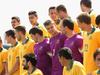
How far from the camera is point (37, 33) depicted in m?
11.3

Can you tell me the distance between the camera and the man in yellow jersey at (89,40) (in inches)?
393

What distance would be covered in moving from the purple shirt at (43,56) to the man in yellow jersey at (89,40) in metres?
1.60

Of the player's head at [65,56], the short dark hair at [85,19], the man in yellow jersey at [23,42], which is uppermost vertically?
the short dark hair at [85,19]

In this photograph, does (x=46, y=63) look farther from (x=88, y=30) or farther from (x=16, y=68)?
(x=88, y=30)

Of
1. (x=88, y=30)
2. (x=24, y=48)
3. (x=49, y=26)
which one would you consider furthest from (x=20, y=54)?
(x=88, y=30)

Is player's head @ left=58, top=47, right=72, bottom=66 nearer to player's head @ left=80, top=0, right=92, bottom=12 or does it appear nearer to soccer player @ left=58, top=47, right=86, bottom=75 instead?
soccer player @ left=58, top=47, right=86, bottom=75

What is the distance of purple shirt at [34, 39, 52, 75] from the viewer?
454 inches

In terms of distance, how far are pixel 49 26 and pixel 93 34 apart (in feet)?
4.50

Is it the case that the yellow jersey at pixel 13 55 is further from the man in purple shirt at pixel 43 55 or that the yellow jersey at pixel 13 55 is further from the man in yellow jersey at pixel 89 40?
the man in yellow jersey at pixel 89 40

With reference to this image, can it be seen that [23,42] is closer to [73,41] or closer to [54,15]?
[54,15]

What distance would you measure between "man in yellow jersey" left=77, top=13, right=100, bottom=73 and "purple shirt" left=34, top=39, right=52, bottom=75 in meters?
1.60

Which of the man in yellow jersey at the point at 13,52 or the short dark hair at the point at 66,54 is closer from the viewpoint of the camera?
the short dark hair at the point at 66,54

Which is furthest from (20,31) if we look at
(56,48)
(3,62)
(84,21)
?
(84,21)

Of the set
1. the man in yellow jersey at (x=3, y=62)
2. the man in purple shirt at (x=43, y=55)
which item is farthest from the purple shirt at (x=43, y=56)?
the man in yellow jersey at (x=3, y=62)
